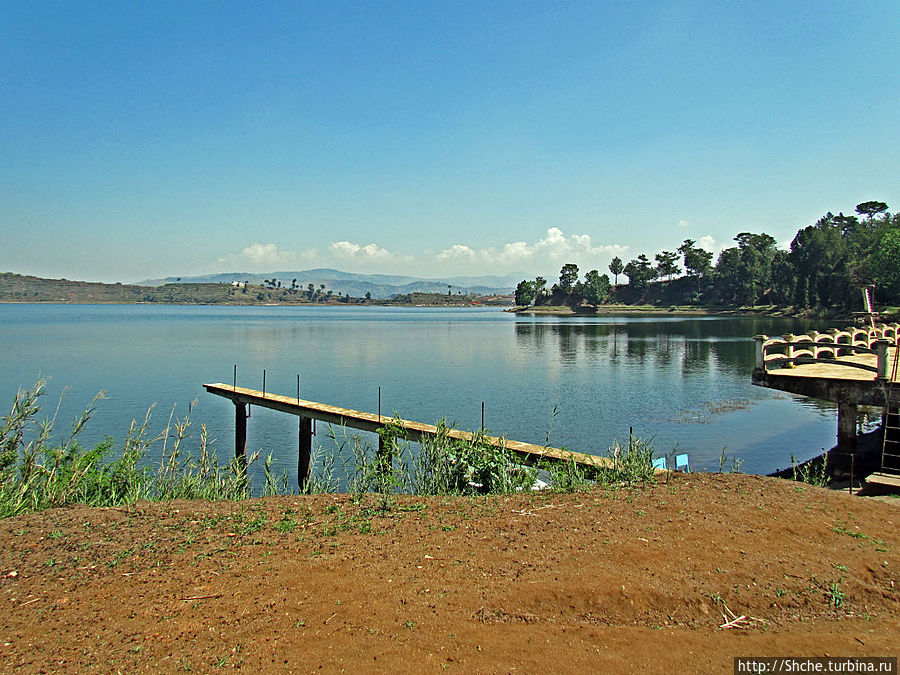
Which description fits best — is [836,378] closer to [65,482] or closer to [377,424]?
[377,424]

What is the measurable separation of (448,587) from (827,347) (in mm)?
15627

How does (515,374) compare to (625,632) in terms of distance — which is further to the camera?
(515,374)

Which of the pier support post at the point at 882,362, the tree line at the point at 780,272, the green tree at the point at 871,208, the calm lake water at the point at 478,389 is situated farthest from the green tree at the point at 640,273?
the pier support post at the point at 882,362

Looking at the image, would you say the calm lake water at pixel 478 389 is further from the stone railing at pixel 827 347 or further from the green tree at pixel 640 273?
the green tree at pixel 640 273

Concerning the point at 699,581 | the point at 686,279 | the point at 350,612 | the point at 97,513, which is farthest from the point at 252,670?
the point at 686,279

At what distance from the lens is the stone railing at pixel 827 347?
1390cm

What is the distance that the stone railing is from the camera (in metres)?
13.9

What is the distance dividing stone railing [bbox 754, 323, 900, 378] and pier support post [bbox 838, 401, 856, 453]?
3.76 ft

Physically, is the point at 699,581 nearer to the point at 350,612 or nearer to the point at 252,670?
the point at 350,612

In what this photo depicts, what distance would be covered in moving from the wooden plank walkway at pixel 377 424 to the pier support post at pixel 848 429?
264 inches

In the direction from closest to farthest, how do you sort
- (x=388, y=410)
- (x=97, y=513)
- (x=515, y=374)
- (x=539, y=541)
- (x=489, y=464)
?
(x=539, y=541), (x=97, y=513), (x=489, y=464), (x=388, y=410), (x=515, y=374)

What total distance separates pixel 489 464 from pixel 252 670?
18.2ft

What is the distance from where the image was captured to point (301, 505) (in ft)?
23.8

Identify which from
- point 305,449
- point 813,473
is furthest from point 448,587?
point 813,473
